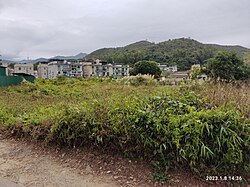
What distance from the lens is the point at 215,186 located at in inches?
74.6

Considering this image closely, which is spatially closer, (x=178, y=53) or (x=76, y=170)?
(x=76, y=170)

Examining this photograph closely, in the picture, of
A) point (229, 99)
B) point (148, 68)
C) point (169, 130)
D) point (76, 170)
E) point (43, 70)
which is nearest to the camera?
point (169, 130)

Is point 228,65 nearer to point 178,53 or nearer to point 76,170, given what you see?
point 76,170

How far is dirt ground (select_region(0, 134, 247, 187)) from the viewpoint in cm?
200

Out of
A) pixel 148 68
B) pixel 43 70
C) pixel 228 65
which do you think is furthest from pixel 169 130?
pixel 43 70

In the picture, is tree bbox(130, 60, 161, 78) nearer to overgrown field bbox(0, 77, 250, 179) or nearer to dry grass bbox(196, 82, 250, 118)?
dry grass bbox(196, 82, 250, 118)

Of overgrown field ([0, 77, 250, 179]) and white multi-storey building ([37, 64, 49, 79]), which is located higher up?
white multi-storey building ([37, 64, 49, 79])

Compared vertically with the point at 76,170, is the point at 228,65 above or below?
above

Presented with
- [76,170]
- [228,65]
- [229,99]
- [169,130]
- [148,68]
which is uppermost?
[148,68]

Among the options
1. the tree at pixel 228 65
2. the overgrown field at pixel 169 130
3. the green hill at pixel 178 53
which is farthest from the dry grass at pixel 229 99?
the green hill at pixel 178 53

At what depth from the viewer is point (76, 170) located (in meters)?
2.28

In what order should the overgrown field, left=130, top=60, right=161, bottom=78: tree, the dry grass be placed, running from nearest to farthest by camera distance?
the overgrown field, the dry grass, left=130, top=60, right=161, bottom=78: tree

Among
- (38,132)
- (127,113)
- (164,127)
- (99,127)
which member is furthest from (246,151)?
(38,132)

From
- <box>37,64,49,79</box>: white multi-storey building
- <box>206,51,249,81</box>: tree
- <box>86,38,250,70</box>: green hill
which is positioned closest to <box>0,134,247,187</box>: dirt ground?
<box>206,51,249,81</box>: tree
